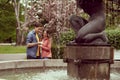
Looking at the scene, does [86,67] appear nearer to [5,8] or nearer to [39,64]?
[39,64]

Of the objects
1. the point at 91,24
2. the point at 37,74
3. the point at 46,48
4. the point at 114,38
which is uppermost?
the point at 91,24

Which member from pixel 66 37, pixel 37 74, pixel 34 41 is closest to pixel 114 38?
pixel 66 37

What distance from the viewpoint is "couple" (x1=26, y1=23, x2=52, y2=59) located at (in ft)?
36.5

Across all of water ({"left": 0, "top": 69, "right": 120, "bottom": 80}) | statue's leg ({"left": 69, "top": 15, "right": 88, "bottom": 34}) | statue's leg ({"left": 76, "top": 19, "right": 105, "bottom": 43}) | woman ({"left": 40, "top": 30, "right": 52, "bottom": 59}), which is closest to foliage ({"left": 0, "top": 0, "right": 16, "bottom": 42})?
woman ({"left": 40, "top": 30, "right": 52, "bottom": 59})

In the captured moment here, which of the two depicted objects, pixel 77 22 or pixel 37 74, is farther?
pixel 37 74

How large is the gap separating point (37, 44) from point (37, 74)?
0.96m

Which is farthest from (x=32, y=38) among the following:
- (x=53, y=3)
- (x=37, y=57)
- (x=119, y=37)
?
(x=119, y=37)

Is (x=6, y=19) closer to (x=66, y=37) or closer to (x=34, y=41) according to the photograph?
(x=66, y=37)

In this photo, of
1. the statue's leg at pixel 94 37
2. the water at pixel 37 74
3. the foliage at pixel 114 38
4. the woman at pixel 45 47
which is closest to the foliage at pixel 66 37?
the foliage at pixel 114 38

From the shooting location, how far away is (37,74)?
10641 mm

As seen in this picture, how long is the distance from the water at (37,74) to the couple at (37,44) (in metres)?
0.51

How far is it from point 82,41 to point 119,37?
819 inches

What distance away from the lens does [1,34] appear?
50844mm

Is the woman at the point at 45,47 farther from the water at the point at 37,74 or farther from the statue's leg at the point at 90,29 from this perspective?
the statue's leg at the point at 90,29
